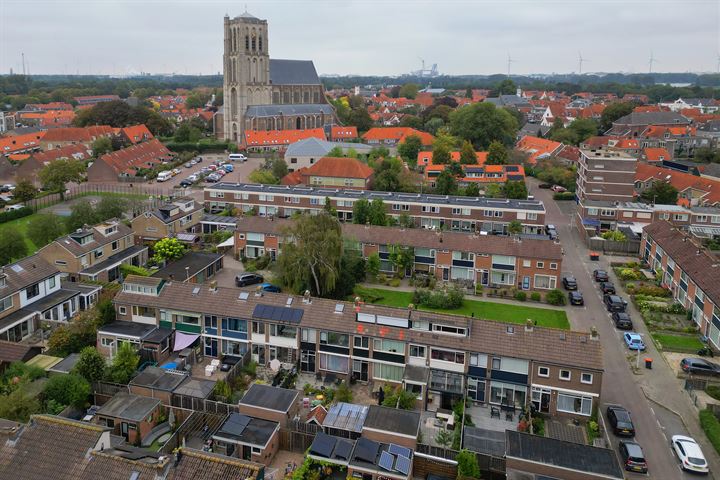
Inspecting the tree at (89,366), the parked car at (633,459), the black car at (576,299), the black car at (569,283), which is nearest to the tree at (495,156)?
the black car at (569,283)

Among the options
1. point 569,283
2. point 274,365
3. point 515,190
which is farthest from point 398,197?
point 274,365

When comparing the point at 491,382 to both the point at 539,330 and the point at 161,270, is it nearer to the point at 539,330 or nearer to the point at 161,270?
the point at 539,330

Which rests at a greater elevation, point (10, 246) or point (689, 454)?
point (10, 246)

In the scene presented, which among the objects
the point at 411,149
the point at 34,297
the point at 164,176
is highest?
the point at 411,149

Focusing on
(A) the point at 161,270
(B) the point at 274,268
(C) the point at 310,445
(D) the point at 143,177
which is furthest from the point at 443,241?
(D) the point at 143,177

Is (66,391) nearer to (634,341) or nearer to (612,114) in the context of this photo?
(634,341)

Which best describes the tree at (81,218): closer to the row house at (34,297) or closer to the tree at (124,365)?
the row house at (34,297)

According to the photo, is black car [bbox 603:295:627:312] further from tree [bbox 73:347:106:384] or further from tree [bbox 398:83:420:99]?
tree [bbox 398:83:420:99]
